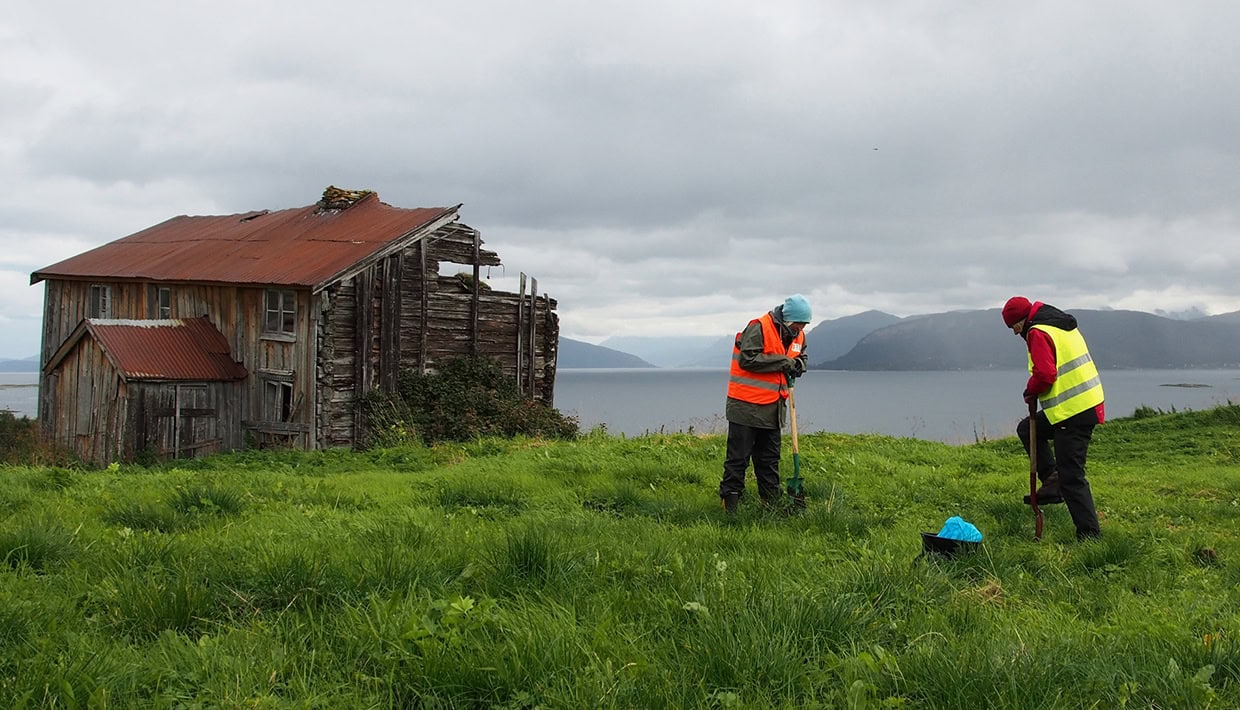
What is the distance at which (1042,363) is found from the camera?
7832 millimetres

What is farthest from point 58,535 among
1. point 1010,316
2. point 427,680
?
point 1010,316

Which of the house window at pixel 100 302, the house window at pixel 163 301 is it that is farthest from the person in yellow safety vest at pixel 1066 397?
the house window at pixel 100 302

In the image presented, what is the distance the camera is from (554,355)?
30.2 meters

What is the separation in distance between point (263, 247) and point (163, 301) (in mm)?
3500

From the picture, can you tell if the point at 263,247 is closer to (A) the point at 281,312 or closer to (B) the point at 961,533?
(A) the point at 281,312

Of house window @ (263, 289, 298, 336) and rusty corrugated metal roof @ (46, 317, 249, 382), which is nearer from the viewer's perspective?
rusty corrugated metal roof @ (46, 317, 249, 382)

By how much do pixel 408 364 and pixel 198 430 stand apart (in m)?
5.68

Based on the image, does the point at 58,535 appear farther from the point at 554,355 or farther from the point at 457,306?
A: the point at 554,355

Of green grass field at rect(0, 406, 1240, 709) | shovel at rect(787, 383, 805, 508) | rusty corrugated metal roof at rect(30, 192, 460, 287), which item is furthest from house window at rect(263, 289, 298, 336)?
shovel at rect(787, 383, 805, 508)

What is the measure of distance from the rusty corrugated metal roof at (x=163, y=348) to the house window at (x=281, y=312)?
5.34 feet

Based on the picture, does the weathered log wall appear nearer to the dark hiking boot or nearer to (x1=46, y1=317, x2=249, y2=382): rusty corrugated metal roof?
(x1=46, y1=317, x2=249, y2=382): rusty corrugated metal roof

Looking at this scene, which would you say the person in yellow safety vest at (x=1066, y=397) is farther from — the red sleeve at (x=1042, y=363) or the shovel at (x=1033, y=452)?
the shovel at (x=1033, y=452)

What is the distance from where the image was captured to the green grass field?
3.44 metres

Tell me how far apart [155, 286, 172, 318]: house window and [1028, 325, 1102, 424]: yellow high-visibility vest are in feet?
85.3
